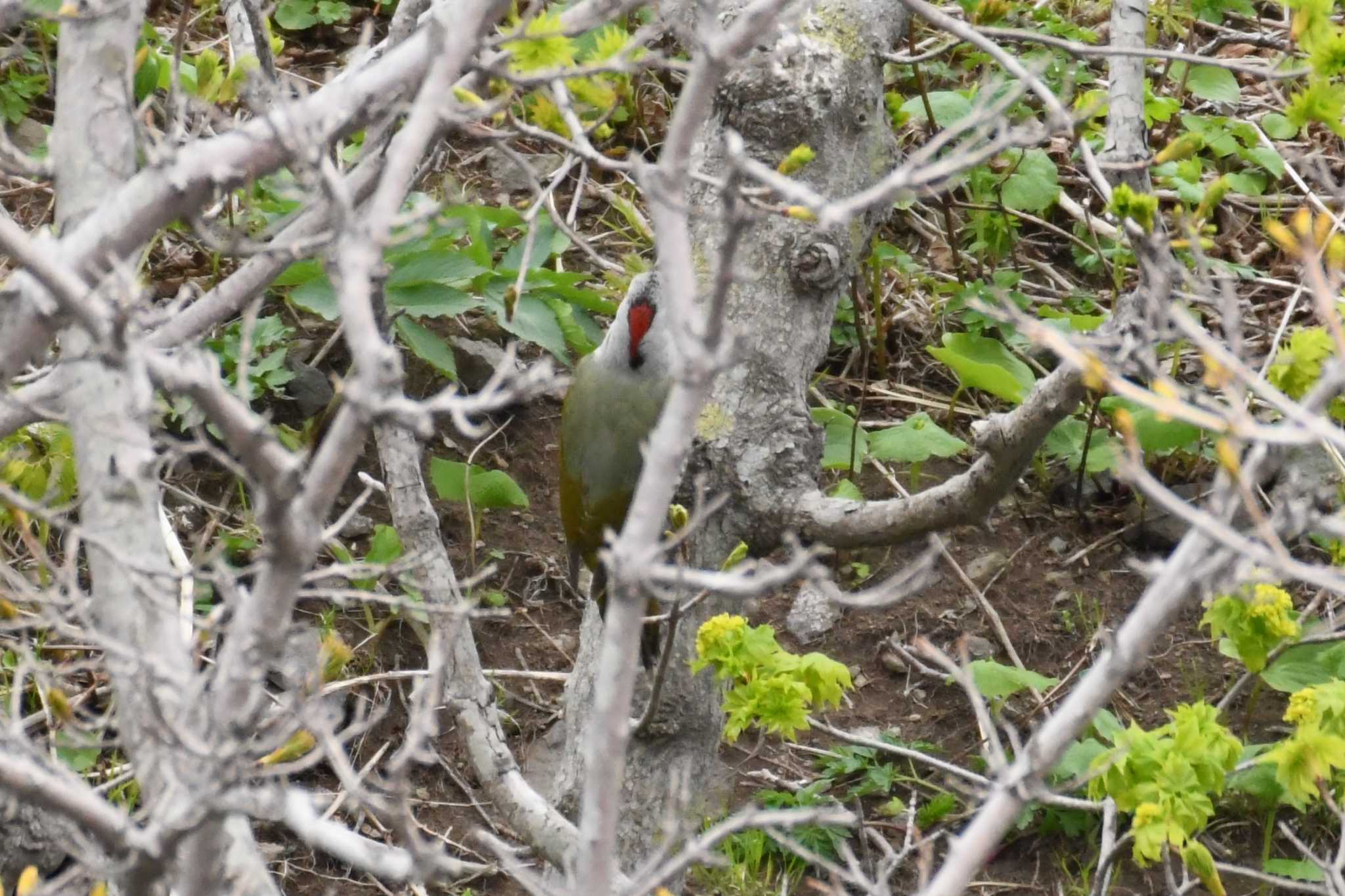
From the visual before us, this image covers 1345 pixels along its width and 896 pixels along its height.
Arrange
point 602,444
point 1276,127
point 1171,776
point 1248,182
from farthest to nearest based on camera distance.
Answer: point 1276,127, point 1248,182, point 602,444, point 1171,776

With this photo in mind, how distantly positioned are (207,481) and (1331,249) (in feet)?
10.4

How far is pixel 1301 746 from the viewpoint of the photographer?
102 inches

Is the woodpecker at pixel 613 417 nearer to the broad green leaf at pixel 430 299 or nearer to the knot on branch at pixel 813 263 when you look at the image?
the broad green leaf at pixel 430 299

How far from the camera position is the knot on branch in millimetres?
3143

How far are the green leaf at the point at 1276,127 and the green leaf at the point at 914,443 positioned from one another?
1960mm

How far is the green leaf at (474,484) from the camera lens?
3.86 m

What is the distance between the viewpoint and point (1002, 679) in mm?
3291

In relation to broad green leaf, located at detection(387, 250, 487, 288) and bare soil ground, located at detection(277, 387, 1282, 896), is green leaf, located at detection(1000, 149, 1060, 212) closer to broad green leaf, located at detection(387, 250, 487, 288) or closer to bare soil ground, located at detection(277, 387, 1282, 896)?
bare soil ground, located at detection(277, 387, 1282, 896)

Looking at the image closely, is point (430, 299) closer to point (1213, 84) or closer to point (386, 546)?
point (386, 546)

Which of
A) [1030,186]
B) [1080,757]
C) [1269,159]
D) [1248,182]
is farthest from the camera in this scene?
[1248,182]

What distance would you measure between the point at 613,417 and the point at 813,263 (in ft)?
2.84

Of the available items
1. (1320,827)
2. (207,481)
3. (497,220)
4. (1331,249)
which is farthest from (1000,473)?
(207,481)

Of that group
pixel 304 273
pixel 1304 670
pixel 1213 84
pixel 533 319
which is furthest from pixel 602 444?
pixel 1213 84

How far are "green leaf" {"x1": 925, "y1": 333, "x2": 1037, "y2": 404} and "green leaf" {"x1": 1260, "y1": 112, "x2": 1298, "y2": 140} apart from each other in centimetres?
137
